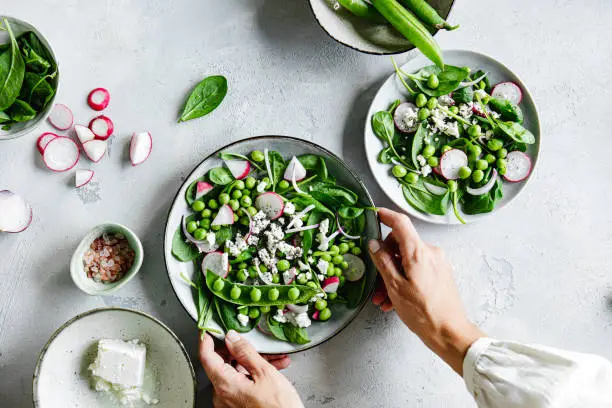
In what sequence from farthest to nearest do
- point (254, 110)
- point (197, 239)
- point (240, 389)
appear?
point (254, 110) → point (197, 239) → point (240, 389)

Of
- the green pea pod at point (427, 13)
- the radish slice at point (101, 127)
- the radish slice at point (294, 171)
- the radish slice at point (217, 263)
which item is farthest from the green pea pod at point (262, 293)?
the green pea pod at point (427, 13)

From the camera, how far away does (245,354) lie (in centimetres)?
189

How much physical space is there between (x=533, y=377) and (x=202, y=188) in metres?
1.19

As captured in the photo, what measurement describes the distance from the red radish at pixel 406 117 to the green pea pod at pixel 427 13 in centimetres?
28

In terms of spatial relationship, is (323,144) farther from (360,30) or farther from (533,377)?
(533,377)

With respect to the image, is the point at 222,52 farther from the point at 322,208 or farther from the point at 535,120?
the point at 535,120

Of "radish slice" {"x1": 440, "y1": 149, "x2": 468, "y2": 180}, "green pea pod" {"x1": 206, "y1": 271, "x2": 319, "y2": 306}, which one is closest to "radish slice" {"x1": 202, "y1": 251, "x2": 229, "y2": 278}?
"green pea pod" {"x1": 206, "y1": 271, "x2": 319, "y2": 306}

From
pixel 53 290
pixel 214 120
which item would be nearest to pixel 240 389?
pixel 53 290

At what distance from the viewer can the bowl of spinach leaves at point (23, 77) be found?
1.85 meters

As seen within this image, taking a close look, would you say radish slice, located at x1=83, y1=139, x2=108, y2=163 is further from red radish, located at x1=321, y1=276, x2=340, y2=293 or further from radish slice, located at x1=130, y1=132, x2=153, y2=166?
red radish, located at x1=321, y1=276, x2=340, y2=293

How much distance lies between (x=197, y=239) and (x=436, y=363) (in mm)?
980

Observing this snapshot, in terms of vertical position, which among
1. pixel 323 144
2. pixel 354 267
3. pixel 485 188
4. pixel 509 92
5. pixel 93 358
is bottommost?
pixel 93 358

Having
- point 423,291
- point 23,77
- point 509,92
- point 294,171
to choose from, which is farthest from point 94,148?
point 509,92

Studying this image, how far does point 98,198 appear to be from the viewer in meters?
2.08
